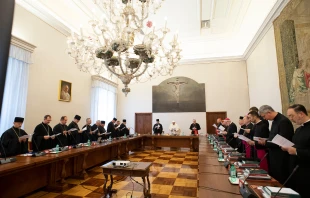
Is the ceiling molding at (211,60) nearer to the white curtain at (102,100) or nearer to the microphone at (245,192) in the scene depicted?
the white curtain at (102,100)

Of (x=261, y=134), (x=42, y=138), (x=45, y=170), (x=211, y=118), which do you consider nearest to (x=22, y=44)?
(x=42, y=138)

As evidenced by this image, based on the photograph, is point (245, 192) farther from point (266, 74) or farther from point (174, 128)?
point (174, 128)

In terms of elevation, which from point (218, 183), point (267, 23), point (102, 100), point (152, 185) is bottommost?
point (152, 185)

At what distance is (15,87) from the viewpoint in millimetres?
4656

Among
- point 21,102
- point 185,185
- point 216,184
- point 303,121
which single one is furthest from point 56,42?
point 303,121

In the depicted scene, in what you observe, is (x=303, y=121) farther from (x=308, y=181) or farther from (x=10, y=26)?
(x=10, y=26)

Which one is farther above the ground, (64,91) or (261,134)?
(64,91)

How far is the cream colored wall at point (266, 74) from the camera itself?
5.32m

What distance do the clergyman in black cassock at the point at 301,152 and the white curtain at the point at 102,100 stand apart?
703 centimetres

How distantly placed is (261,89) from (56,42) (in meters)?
7.33

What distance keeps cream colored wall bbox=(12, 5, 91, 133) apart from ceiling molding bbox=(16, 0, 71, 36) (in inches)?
4.6

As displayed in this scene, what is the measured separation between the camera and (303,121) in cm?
209

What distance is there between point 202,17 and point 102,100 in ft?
18.9

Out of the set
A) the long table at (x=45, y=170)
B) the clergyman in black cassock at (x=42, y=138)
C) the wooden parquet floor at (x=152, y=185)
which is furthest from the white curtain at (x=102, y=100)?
the wooden parquet floor at (x=152, y=185)
